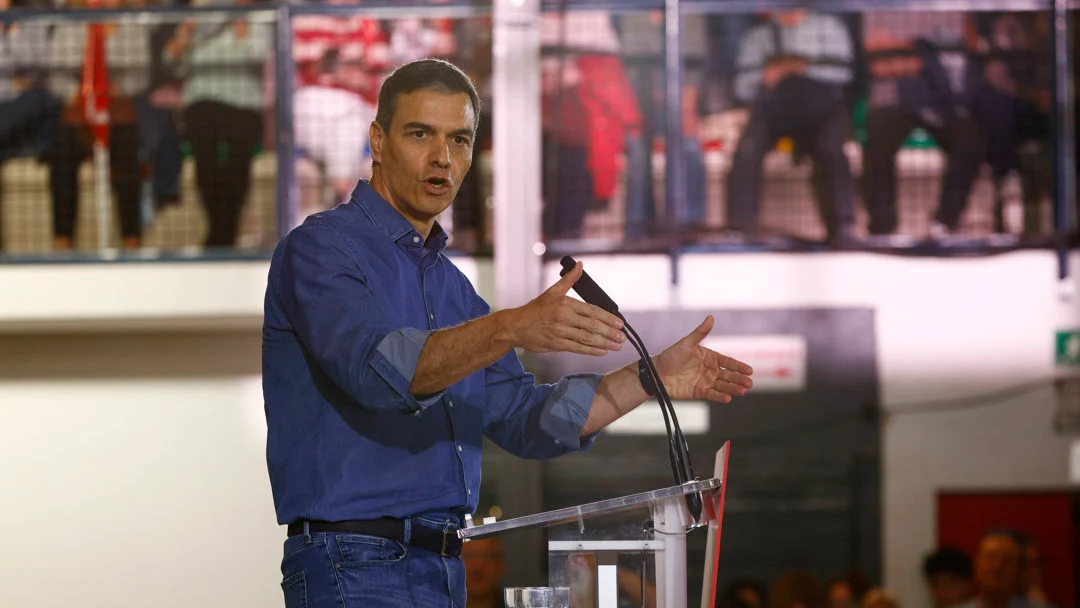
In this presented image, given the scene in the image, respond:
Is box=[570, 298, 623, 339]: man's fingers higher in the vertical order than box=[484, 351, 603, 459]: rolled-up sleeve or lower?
higher

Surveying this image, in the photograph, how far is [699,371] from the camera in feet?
7.18

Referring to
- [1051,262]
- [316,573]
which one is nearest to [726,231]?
[1051,262]

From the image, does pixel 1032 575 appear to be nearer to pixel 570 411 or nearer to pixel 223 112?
pixel 223 112

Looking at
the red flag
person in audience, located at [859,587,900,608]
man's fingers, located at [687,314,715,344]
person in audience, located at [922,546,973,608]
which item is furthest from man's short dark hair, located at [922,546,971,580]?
man's fingers, located at [687,314,715,344]

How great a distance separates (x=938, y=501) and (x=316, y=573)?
4795mm

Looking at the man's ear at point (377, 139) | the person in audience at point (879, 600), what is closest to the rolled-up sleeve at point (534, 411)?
the man's ear at point (377, 139)

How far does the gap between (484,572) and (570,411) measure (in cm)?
332

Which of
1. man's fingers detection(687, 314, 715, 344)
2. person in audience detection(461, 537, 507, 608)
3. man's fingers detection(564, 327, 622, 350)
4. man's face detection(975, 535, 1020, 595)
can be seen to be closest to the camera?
man's fingers detection(564, 327, 622, 350)

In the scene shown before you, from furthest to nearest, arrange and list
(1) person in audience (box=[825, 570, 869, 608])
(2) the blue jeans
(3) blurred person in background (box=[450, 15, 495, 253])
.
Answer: (3) blurred person in background (box=[450, 15, 495, 253])
(1) person in audience (box=[825, 570, 869, 608])
(2) the blue jeans

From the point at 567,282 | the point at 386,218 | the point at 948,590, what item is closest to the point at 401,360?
the point at 567,282

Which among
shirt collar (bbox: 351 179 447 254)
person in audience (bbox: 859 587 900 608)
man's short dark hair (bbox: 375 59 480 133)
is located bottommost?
person in audience (bbox: 859 587 900 608)

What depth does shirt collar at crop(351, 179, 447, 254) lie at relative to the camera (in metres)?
2.16

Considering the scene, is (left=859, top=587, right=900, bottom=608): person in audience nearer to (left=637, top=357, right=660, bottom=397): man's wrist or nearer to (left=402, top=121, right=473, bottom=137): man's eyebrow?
(left=637, top=357, right=660, bottom=397): man's wrist

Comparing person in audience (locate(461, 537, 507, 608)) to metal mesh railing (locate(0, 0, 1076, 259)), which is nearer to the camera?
person in audience (locate(461, 537, 507, 608))
